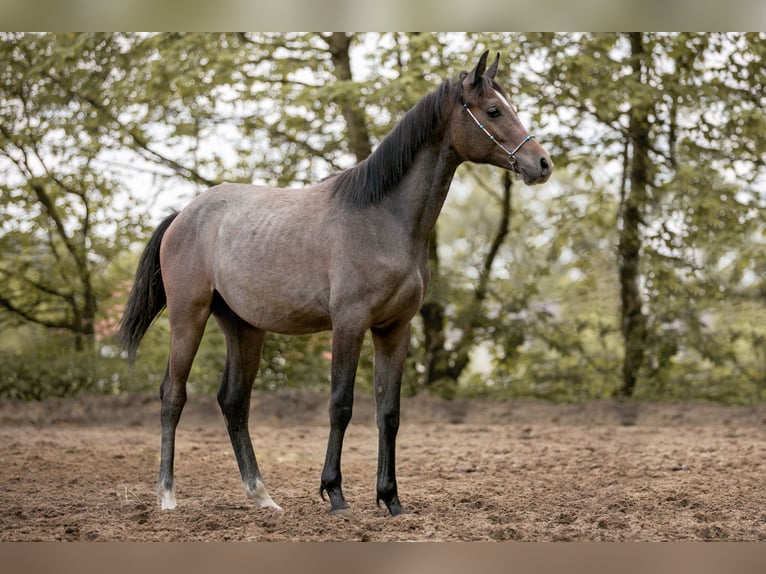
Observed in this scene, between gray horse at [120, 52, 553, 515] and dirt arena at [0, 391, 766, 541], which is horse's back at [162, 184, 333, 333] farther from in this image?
dirt arena at [0, 391, 766, 541]

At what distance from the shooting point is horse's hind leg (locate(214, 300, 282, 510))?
5.34 metres

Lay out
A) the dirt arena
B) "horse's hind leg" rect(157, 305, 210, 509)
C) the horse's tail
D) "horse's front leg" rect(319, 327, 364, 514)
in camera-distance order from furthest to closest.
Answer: the horse's tail < "horse's hind leg" rect(157, 305, 210, 509) < "horse's front leg" rect(319, 327, 364, 514) < the dirt arena

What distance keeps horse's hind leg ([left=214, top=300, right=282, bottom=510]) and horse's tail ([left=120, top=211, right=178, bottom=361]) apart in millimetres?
562

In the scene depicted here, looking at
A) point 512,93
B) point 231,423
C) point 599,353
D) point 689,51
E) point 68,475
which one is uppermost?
point 689,51

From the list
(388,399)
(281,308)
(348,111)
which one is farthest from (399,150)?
(348,111)

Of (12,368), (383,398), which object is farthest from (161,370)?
(383,398)

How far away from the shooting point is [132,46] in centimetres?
998

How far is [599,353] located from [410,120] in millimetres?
6497

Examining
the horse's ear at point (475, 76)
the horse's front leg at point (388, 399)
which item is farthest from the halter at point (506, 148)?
the horse's front leg at point (388, 399)

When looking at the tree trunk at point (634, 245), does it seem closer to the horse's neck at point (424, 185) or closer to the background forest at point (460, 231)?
the background forest at point (460, 231)

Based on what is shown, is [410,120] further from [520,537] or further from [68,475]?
[68,475]

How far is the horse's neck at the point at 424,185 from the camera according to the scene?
4.81 m

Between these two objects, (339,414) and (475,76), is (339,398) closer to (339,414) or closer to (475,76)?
(339,414)

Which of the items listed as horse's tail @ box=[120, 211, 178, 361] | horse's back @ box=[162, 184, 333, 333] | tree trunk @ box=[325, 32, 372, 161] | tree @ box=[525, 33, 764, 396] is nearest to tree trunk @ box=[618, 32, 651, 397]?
tree @ box=[525, 33, 764, 396]
